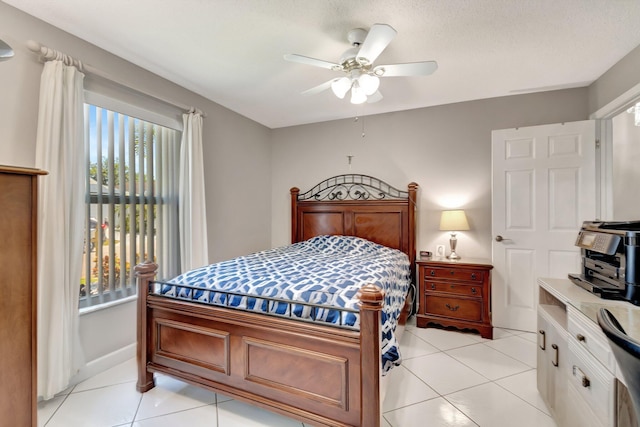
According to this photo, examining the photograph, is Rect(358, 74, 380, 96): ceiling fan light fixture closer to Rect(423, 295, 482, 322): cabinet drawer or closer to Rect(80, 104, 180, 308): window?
Rect(80, 104, 180, 308): window

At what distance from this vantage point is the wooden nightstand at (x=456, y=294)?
2.90m

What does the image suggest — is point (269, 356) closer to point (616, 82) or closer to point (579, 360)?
point (579, 360)

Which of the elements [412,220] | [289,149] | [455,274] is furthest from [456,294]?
[289,149]

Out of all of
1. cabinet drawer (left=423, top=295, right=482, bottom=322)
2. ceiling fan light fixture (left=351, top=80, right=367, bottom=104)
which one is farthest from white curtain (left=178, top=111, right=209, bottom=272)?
cabinet drawer (left=423, top=295, right=482, bottom=322)

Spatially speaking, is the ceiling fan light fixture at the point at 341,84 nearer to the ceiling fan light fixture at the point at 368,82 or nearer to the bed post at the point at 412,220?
the ceiling fan light fixture at the point at 368,82

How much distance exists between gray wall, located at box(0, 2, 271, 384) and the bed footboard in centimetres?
65

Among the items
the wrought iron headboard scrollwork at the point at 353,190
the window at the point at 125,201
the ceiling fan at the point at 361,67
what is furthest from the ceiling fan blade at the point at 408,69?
the window at the point at 125,201

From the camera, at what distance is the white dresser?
108cm

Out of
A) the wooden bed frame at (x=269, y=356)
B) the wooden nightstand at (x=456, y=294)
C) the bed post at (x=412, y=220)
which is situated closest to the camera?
the wooden bed frame at (x=269, y=356)

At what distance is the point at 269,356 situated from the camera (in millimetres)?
1612

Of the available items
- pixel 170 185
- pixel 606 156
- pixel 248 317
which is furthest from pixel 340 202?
pixel 606 156

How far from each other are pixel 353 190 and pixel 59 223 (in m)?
3.06

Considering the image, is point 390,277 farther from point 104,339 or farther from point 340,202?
point 104,339

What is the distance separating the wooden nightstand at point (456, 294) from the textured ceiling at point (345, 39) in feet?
6.22
